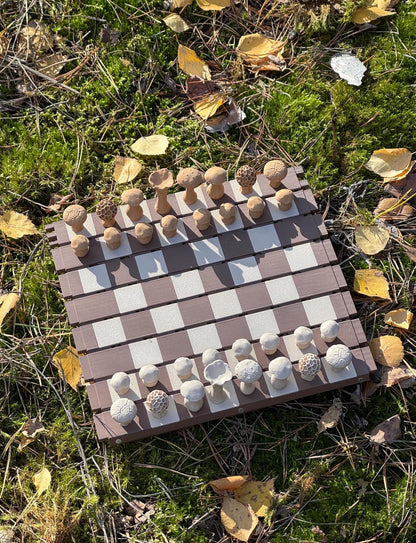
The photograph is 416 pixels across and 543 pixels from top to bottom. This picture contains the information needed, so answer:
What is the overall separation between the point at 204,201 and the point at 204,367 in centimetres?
66

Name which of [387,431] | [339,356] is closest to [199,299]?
[339,356]

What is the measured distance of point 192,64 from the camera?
306 cm

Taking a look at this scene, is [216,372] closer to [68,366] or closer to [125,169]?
A: [68,366]

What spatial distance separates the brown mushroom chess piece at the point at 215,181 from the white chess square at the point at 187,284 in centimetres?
33

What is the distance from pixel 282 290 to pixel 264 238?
22 centimetres

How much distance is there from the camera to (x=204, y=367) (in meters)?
2.53

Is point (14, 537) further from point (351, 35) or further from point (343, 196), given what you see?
point (351, 35)

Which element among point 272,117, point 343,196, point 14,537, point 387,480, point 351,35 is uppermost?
point 351,35

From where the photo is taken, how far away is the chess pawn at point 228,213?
264cm

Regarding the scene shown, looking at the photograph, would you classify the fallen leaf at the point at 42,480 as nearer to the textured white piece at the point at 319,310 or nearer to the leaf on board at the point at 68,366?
the leaf on board at the point at 68,366

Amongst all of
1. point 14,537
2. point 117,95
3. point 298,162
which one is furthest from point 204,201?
point 14,537

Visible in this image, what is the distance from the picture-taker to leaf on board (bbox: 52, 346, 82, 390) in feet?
8.79

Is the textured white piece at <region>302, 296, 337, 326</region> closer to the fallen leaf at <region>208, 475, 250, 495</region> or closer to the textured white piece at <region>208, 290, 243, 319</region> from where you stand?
the textured white piece at <region>208, 290, 243, 319</region>

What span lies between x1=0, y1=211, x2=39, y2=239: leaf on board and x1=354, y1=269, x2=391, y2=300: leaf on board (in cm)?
132
